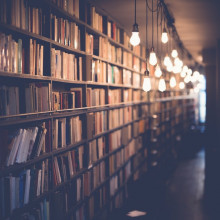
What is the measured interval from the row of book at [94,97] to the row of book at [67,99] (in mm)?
181

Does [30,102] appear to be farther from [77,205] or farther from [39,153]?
[77,205]

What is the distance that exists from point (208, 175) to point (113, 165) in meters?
2.99

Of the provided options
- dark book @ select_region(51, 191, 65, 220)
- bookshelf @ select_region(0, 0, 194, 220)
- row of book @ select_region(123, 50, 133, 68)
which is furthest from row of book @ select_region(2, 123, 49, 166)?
row of book @ select_region(123, 50, 133, 68)

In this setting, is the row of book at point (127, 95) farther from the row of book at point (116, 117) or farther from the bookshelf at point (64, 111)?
the row of book at point (116, 117)

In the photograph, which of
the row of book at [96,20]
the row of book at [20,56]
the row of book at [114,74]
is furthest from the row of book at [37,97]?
the row of book at [114,74]

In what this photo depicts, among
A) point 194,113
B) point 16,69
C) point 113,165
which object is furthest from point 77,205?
point 194,113

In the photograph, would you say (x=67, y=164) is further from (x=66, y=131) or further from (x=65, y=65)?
→ (x=65, y=65)

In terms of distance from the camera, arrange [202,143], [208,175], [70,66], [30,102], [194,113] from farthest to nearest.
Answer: [194,113], [202,143], [208,175], [70,66], [30,102]

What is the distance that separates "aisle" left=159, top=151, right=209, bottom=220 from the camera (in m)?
4.46

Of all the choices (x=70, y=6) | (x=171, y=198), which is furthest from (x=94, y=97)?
(x=171, y=198)

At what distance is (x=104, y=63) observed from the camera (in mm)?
4004

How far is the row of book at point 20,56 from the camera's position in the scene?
2.03 m

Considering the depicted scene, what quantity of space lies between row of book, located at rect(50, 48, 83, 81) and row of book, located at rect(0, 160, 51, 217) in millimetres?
800

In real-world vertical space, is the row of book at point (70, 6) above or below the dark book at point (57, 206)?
above
